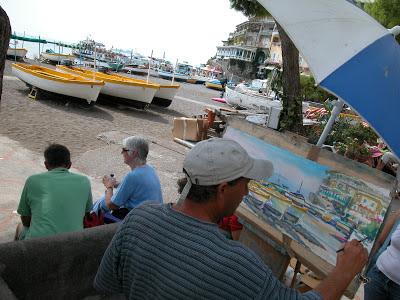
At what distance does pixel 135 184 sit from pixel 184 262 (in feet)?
7.74

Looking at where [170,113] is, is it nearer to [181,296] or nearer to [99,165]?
[99,165]

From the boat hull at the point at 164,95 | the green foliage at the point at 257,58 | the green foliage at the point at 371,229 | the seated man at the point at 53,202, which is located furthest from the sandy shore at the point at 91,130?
the green foliage at the point at 257,58

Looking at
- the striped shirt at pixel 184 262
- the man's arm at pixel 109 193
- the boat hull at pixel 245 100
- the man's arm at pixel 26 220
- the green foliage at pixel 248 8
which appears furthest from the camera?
the boat hull at pixel 245 100

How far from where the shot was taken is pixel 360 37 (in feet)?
6.42

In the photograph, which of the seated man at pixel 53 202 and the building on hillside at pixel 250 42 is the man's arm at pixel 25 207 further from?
the building on hillside at pixel 250 42

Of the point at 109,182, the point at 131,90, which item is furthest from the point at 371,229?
the point at 131,90

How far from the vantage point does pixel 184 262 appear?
1359 mm

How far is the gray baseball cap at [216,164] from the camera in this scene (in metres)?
1.46

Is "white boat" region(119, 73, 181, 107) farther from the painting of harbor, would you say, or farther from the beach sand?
the painting of harbor

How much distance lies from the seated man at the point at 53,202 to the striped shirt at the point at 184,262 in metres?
1.66

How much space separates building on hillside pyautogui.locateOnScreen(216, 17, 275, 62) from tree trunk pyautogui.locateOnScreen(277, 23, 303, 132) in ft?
223

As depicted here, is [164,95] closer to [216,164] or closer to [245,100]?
[245,100]

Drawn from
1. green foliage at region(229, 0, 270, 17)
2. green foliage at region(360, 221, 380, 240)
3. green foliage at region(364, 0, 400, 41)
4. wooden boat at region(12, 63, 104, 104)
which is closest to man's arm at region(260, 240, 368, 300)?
green foliage at region(360, 221, 380, 240)

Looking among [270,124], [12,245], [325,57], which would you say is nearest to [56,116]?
[270,124]
